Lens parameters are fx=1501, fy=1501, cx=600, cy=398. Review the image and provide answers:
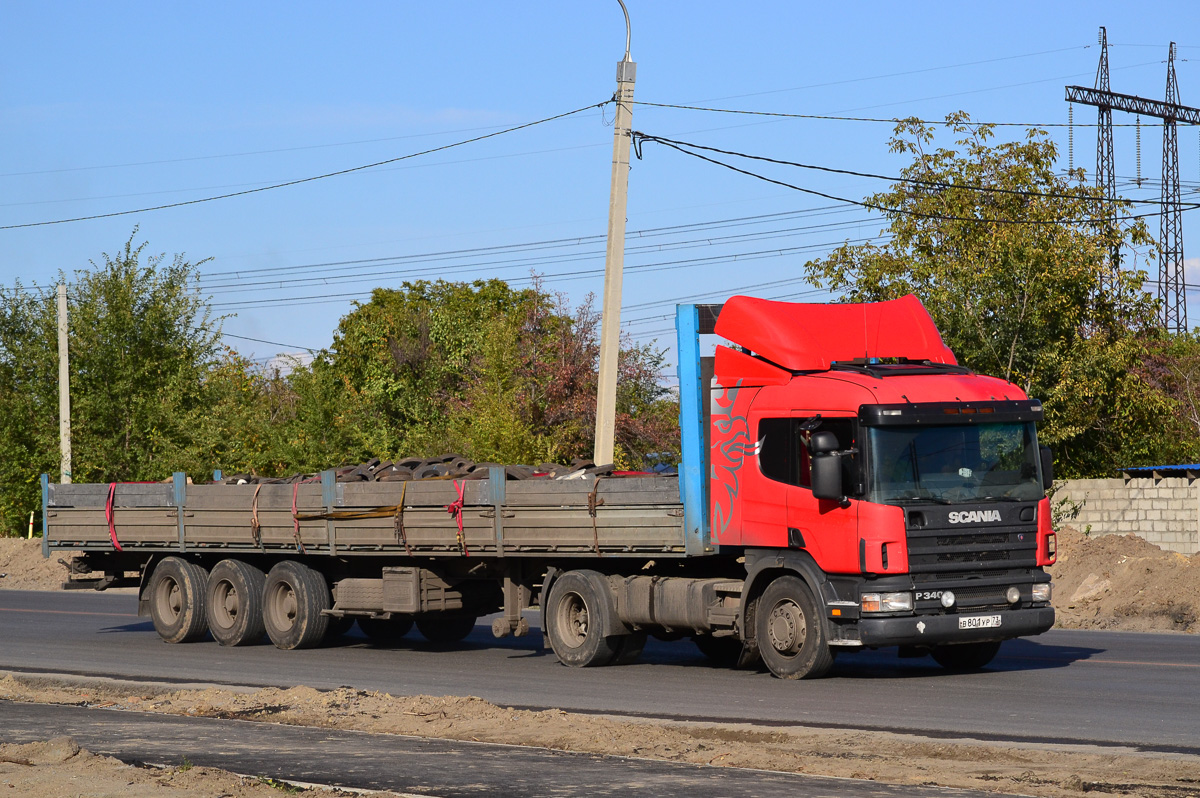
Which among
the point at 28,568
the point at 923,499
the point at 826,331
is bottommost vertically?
the point at 28,568

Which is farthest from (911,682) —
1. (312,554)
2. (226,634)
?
(226,634)

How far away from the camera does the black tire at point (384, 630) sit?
19438 mm

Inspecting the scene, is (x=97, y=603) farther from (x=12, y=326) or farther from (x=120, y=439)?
(x=12, y=326)

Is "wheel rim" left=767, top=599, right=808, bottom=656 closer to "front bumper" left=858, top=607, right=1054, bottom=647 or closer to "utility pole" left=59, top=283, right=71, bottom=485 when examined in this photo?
"front bumper" left=858, top=607, right=1054, bottom=647

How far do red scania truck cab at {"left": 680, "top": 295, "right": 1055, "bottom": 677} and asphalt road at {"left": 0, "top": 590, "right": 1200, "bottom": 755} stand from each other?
1.81 ft

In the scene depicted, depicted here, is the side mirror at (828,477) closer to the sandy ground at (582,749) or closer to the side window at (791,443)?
the side window at (791,443)

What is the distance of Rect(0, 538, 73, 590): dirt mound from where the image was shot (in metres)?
35.7

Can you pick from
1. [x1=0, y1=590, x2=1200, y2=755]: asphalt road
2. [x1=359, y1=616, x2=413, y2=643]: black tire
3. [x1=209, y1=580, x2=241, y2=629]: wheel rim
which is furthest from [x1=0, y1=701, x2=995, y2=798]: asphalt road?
[x1=359, y1=616, x2=413, y2=643]: black tire

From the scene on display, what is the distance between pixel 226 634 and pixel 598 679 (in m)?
6.51

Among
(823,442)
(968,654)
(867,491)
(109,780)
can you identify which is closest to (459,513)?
(823,442)

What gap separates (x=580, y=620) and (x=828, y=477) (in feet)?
12.5

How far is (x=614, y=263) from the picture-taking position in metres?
21.0

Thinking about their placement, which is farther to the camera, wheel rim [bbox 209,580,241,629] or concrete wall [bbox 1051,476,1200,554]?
concrete wall [bbox 1051,476,1200,554]

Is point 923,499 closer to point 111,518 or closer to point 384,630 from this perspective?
point 384,630
